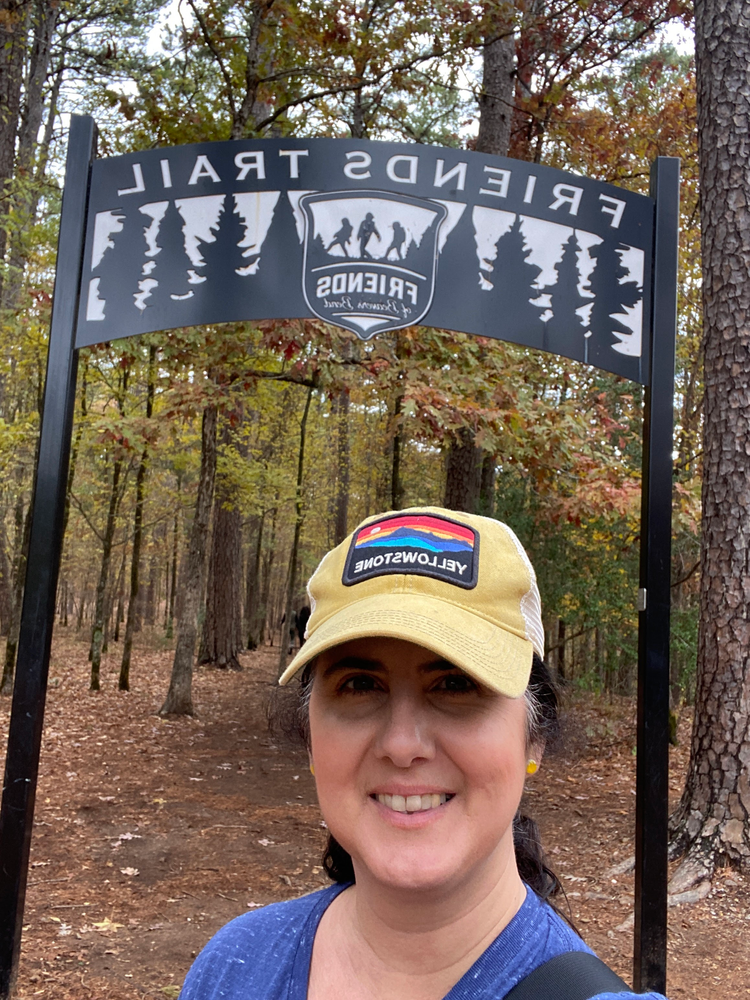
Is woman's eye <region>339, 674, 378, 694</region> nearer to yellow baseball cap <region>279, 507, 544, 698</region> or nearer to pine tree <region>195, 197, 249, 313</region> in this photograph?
yellow baseball cap <region>279, 507, 544, 698</region>

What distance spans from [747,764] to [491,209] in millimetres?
3602

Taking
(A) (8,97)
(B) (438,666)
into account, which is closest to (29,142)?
(A) (8,97)

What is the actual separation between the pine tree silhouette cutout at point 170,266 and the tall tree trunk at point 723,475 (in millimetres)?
3353

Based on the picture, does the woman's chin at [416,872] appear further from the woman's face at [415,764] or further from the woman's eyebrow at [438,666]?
the woman's eyebrow at [438,666]

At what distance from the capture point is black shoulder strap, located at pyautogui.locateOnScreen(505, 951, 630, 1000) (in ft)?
3.18

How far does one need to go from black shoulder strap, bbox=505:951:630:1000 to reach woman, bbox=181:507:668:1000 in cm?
3

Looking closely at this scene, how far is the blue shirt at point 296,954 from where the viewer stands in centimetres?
108

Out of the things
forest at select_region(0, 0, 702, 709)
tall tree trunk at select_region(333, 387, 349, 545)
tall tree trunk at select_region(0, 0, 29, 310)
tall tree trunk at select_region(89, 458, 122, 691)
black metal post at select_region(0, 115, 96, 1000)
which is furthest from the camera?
tall tree trunk at select_region(333, 387, 349, 545)

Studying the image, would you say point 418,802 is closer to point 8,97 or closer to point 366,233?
point 366,233

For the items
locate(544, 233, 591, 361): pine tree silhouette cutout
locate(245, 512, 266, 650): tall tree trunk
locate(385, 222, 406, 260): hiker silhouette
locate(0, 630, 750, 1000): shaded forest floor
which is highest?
locate(385, 222, 406, 260): hiker silhouette

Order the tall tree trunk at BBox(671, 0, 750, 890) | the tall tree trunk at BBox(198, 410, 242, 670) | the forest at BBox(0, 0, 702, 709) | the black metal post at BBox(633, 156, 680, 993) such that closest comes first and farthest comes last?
the black metal post at BBox(633, 156, 680, 993) < the tall tree trunk at BBox(671, 0, 750, 890) < the forest at BBox(0, 0, 702, 709) < the tall tree trunk at BBox(198, 410, 242, 670)

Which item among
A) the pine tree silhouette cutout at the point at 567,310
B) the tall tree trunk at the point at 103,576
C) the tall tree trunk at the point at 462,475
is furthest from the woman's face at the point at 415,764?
the tall tree trunk at the point at 103,576

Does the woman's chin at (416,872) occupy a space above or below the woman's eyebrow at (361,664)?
below

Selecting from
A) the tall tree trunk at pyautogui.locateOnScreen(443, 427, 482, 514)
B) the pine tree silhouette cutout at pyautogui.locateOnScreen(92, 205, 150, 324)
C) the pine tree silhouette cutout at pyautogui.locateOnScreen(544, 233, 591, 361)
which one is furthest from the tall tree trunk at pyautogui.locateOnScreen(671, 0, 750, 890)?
the tall tree trunk at pyautogui.locateOnScreen(443, 427, 482, 514)
